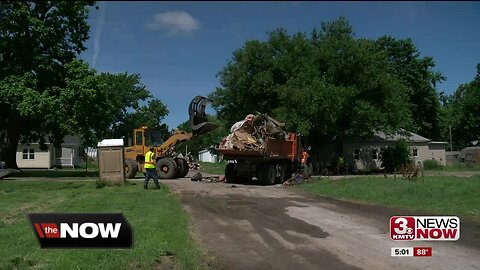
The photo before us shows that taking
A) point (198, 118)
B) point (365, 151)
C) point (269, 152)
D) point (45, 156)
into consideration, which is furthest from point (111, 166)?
point (45, 156)

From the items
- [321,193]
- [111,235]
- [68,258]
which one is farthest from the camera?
[321,193]

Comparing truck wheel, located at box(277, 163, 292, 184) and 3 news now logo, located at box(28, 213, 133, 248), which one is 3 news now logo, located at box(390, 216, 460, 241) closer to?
3 news now logo, located at box(28, 213, 133, 248)

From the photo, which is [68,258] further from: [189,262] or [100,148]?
[100,148]

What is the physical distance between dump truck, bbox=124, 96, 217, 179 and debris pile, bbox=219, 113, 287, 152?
12.4 feet

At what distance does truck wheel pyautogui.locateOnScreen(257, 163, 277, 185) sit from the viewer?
24.4 m

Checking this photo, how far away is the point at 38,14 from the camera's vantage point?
31984mm

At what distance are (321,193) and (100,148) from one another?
881 cm

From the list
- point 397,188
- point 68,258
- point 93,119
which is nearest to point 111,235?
point 68,258

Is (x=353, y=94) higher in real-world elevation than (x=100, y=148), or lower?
higher

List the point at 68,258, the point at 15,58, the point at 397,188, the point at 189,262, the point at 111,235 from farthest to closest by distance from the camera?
1. the point at 15,58
2. the point at 397,188
3. the point at 189,262
4. the point at 68,258
5. the point at 111,235

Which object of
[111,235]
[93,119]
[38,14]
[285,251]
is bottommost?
[285,251]

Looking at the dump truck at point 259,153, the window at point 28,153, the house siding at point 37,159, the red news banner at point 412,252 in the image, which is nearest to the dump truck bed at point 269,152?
the dump truck at point 259,153

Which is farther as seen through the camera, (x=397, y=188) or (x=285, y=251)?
(x=397, y=188)

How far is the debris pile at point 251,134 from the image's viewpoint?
77.6ft
